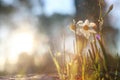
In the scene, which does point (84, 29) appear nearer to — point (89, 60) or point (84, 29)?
point (84, 29)

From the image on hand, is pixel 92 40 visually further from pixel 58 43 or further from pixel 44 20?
pixel 44 20

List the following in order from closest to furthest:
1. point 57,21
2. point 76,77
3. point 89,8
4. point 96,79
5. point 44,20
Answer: point 96,79 < point 76,77 < point 89,8 < point 57,21 < point 44,20

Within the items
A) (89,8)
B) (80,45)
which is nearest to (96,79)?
(80,45)

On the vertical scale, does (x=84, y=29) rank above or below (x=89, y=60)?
above

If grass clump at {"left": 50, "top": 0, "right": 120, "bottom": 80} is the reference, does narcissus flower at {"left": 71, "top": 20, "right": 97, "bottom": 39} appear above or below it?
above

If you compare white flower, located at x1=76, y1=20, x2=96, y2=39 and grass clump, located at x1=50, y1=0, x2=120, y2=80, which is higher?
white flower, located at x1=76, y1=20, x2=96, y2=39

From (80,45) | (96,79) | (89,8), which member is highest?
(89,8)

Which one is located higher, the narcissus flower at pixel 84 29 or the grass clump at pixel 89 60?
the narcissus flower at pixel 84 29

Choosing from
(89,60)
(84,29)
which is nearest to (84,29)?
(84,29)

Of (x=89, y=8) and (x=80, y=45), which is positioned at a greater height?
(x=89, y=8)

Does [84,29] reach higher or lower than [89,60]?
higher

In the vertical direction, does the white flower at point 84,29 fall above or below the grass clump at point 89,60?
above
